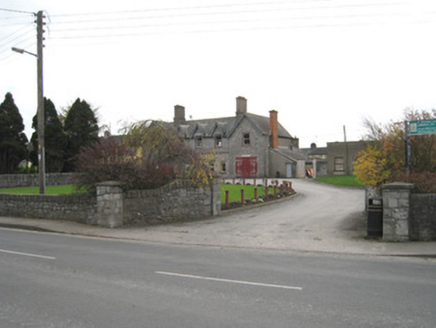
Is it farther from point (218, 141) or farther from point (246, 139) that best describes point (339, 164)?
point (218, 141)

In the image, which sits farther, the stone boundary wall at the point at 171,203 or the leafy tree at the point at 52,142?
the leafy tree at the point at 52,142

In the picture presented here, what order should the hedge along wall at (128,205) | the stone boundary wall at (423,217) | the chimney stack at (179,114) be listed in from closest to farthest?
1. the stone boundary wall at (423,217)
2. the hedge along wall at (128,205)
3. the chimney stack at (179,114)

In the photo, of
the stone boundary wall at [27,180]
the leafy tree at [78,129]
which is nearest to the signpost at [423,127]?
the stone boundary wall at [27,180]

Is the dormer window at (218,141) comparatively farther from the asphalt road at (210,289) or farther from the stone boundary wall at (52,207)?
the asphalt road at (210,289)

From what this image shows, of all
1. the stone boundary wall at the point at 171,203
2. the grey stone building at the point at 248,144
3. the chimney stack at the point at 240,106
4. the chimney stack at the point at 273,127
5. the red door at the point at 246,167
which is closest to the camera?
the stone boundary wall at the point at 171,203

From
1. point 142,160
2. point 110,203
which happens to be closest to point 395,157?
point 142,160

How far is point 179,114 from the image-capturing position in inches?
2336

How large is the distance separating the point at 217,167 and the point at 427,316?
1494 cm

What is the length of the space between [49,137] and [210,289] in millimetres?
37325

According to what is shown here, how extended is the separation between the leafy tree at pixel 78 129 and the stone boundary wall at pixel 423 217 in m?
36.1

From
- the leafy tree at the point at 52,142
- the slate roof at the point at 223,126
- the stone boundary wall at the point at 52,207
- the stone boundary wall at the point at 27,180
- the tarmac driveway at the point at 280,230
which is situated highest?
the slate roof at the point at 223,126

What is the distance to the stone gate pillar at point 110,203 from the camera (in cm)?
1436

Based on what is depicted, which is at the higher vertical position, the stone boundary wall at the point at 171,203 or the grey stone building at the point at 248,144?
the grey stone building at the point at 248,144

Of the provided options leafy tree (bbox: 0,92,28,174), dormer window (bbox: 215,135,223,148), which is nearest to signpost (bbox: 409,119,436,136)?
leafy tree (bbox: 0,92,28,174)
